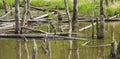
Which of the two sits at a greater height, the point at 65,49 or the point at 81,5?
the point at 81,5

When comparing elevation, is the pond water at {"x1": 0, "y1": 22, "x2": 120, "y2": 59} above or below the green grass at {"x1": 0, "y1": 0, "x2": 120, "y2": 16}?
below

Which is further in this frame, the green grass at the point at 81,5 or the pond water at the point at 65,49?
the green grass at the point at 81,5

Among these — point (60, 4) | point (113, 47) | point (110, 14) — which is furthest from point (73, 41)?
point (60, 4)

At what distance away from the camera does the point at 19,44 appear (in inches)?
807

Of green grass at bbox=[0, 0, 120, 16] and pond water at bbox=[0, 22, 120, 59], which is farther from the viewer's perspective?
green grass at bbox=[0, 0, 120, 16]

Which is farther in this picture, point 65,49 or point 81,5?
point 81,5

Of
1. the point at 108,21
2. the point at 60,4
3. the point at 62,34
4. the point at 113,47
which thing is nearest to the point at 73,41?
the point at 62,34

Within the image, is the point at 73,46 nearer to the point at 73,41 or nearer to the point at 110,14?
the point at 73,41

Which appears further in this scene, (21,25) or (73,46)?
(21,25)

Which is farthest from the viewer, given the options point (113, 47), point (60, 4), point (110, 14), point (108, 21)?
point (60, 4)

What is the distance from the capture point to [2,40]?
21.9 m

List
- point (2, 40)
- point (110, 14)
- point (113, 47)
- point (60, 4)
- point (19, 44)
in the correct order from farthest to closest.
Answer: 1. point (60, 4)
2. point (110, 14)
3. point (2, 40)
4. point (19, 44)
5. point (113, 47)

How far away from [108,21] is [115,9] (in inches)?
195

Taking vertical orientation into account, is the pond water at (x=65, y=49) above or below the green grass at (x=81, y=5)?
below
